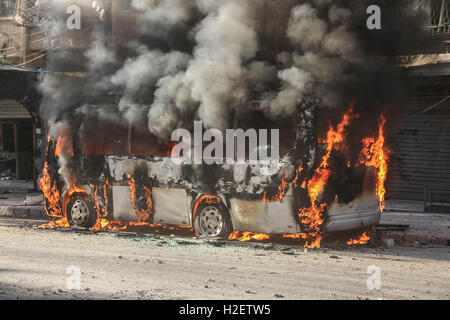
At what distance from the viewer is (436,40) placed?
16172mm

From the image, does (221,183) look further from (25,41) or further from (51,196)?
(25,41)

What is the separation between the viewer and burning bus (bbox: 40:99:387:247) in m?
9.09

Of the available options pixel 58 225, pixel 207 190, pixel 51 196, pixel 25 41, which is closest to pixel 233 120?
pixel 207 190

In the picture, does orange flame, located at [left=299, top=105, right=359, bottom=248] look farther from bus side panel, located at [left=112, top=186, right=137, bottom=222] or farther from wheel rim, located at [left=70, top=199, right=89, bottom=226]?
wheel rim, located at [left=70, top=199, right=89, bottom=226]

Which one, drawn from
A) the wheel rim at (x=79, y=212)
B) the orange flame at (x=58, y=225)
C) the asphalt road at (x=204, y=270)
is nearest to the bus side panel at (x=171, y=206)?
the asphalt road at (x=204, y=270)

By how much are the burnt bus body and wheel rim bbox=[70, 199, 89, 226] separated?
2cm

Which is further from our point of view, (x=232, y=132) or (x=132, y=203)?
(x=132, y=203)

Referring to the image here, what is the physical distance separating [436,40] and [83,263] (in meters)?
11.8

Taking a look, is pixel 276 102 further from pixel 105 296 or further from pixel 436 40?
pixel 436 40

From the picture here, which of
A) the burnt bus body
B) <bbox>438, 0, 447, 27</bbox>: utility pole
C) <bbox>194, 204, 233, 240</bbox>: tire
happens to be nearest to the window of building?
the burnt bus body

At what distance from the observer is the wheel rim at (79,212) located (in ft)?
37.9

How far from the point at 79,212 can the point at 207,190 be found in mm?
3016

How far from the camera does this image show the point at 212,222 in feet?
32.8

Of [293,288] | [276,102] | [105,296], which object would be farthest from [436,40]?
[105,296]
